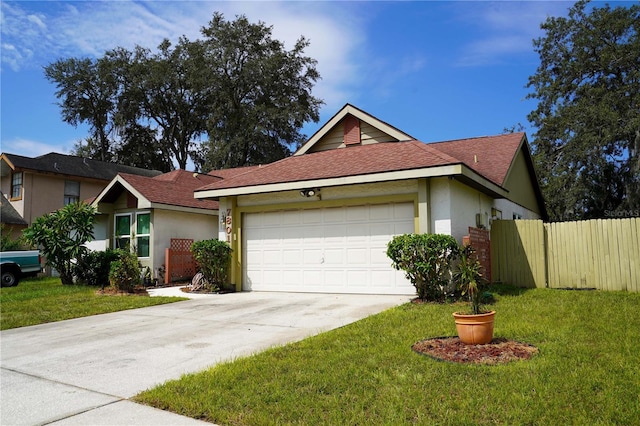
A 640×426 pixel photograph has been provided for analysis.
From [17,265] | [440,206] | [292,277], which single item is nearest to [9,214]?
[17,265]

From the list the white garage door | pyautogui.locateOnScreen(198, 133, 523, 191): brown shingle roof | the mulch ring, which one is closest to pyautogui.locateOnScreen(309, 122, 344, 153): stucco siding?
pyautogui.locateOnScreen(198, 133, 523, 191): brown shingle roof

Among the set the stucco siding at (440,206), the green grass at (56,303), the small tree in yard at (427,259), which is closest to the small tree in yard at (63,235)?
the green grass at (56,303)

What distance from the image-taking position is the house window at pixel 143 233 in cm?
1633

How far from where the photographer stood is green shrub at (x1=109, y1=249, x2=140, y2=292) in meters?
13.5

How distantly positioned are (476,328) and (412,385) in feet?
5.17

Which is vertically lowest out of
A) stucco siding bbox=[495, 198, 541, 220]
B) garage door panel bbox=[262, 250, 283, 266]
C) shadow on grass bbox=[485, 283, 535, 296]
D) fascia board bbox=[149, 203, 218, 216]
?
shadow on grass bbox=[485, 283, 535, 296]

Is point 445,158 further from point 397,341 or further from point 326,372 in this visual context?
point 326,372

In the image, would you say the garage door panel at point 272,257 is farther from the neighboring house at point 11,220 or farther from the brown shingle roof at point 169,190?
the neighboring house at point 11,220

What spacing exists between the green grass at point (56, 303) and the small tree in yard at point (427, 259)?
5.86 m

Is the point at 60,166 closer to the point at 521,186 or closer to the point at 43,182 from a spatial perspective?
the point at 43,182

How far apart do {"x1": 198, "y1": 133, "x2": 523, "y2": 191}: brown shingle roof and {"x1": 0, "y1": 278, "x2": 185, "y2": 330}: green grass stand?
4.02 metres

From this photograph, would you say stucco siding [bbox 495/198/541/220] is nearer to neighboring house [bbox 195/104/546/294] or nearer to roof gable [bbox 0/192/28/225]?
neighboring house [bbox 195/104/546/294]

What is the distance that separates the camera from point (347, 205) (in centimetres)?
1183

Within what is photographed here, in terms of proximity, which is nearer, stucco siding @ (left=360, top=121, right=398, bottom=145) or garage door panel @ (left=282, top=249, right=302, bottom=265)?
garage door panel @ (left=282, top=249, right=302, bottom=265)
